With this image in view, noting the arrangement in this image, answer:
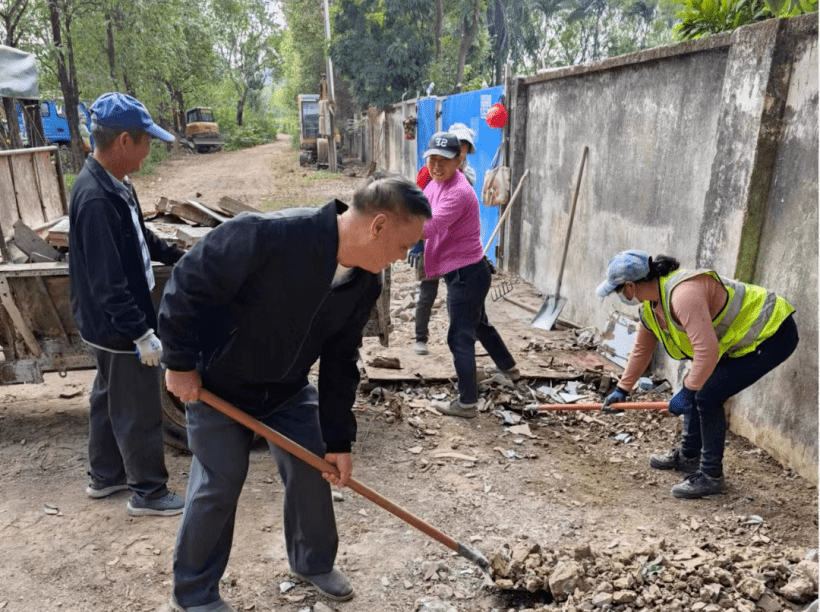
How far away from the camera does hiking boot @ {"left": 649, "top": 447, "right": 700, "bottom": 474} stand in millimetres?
4270

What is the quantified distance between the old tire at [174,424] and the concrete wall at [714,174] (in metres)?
3.72

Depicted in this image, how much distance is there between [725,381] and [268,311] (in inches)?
107

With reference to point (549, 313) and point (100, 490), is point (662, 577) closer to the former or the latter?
point (100, 490)

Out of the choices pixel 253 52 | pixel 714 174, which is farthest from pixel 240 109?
pixel 714 174

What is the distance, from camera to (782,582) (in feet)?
9.25

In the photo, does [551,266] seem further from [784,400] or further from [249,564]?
[249,564]

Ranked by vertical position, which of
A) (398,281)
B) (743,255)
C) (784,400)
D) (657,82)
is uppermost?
A: (657,82)

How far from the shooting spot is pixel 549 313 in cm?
730

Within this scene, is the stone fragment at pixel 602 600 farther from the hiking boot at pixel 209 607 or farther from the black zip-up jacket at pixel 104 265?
the black zip-up jacket at pixel 104 265

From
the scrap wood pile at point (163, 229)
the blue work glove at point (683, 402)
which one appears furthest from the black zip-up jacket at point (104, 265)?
the blue work glove at point (683, 402)

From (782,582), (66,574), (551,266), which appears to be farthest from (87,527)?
(551,266)

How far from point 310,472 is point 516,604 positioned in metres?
1.16

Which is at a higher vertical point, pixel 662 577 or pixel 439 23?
pixel 439 23

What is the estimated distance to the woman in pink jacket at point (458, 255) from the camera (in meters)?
4.88
